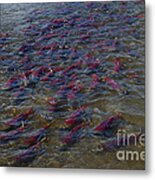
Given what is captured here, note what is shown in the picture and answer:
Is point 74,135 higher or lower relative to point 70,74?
lower

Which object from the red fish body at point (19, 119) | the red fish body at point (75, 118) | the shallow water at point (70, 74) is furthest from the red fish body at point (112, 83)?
the red fish body at point (19, 119)

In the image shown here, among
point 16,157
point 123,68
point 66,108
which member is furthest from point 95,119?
point 16,157

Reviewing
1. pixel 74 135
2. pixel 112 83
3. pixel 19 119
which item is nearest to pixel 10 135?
pixel 19 119

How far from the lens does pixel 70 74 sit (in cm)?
163

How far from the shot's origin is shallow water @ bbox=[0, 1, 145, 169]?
159cm

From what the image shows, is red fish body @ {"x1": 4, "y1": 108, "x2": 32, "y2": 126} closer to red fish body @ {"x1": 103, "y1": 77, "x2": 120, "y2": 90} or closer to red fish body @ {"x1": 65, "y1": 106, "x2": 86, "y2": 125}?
red fish body @ {"x1": 65, "y1": 106, "x2": 86, "y2": 125}

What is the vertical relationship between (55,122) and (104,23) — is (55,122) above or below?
below

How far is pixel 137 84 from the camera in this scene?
1.59 meters

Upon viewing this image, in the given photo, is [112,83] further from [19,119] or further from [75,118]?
[19,119]

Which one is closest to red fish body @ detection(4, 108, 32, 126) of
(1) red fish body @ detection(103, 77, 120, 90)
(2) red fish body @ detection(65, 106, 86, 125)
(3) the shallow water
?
(3) the shallow water

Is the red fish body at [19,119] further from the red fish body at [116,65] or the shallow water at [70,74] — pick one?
the red fish body at [116,65]

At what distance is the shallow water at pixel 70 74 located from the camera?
1594 millimetres

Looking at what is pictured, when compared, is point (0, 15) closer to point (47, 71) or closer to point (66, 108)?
point (47, 71)

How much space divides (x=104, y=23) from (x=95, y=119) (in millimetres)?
386
